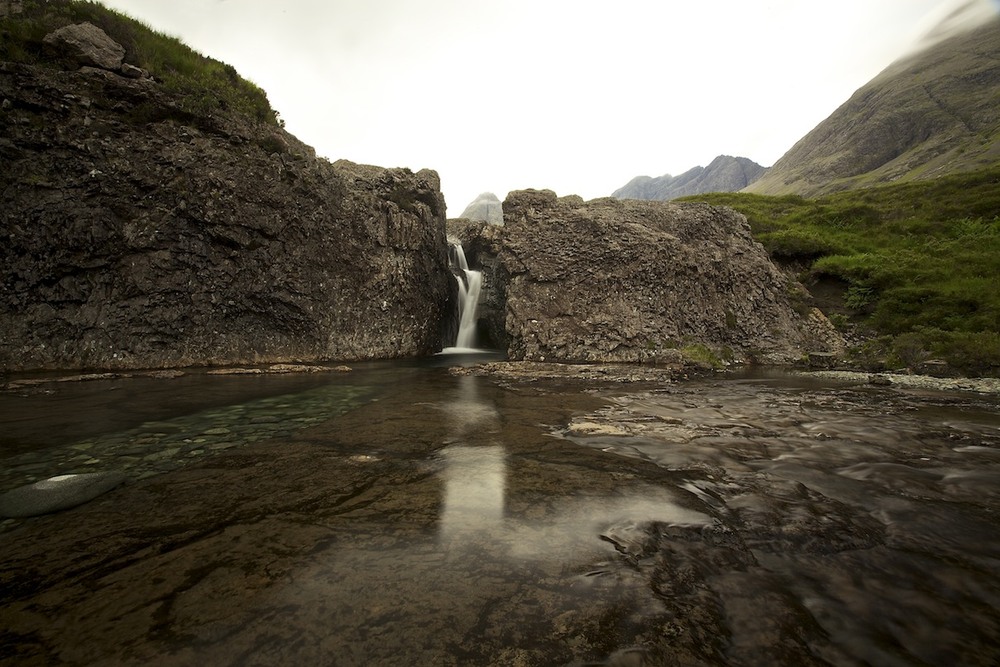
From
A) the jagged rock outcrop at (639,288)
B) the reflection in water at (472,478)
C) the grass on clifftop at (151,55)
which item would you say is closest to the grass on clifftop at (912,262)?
the jagged rock outcrop at (639,288)

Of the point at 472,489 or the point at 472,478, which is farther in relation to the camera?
the point at 472,478

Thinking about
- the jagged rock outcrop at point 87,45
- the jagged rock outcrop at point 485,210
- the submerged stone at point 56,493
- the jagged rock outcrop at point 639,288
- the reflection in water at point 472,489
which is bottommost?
the submerged stone at point 56,493

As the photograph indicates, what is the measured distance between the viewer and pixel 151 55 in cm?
1734

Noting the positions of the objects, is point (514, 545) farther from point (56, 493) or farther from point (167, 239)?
point (167, 239)

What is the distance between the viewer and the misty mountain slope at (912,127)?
7262 centimetres

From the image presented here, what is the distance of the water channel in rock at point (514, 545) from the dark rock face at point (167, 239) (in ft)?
35.0

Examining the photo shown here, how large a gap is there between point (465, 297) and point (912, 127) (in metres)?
125

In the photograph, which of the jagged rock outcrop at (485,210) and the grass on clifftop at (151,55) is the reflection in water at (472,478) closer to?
the grass on clifftop at (151,55)

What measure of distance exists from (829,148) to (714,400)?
140 meters

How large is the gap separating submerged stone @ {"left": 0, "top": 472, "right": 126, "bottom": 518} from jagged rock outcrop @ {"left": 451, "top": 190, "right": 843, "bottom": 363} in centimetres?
1431

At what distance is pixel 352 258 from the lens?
20500mm

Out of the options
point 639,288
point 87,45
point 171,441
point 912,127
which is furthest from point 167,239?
point 912,127

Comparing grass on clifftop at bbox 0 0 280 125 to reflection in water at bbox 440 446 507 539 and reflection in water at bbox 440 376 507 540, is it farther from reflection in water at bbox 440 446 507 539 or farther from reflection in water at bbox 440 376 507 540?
reflection in water at bbox 440 446 507 539

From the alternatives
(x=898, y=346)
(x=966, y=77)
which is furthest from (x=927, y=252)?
(x=966, y=77)
